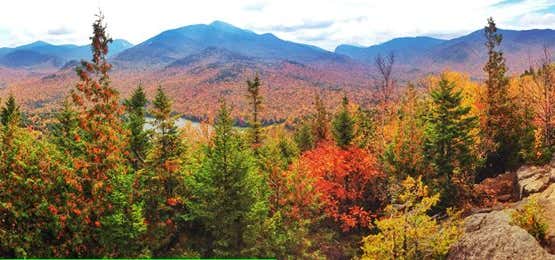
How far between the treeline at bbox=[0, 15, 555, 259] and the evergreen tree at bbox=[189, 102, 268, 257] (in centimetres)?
8

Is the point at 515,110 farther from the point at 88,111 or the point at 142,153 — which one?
the point at 88,111

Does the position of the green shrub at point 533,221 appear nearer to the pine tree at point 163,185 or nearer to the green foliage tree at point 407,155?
the green foliage tree at point 407,155

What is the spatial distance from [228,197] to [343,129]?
17935 mm

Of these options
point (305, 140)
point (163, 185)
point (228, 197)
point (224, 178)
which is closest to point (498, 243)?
point (228, 197)

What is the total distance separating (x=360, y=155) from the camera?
38.2m

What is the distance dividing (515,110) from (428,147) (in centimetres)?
1014

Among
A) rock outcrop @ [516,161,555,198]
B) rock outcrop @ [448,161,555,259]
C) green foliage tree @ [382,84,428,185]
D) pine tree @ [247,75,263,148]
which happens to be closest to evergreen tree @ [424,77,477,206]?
green foliage tree @ [382,84,428,185]

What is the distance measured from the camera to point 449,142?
3294 cm

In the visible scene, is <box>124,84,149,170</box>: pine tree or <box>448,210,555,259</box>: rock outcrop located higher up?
<box>124,84,149,170</box>: pine tree

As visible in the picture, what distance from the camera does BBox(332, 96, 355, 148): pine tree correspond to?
129 ft

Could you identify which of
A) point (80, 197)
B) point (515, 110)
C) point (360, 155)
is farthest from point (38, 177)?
point (515, 110)

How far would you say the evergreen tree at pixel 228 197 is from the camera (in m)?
24.1

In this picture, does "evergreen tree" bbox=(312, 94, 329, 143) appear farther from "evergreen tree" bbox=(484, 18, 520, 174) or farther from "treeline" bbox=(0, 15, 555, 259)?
"evergreen tree" bbox=(484, 18, 520, 174)

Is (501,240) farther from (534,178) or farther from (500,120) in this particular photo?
(500,120)
